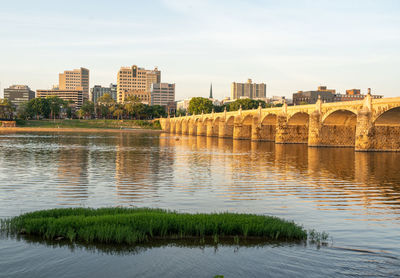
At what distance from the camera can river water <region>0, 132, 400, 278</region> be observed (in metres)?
8.41

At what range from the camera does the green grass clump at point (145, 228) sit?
9836mm

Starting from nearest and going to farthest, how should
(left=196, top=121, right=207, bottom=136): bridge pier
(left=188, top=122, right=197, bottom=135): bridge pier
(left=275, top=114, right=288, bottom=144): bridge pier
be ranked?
(left=275, top=114, right=288, bottom=144): bridge pier → (left=196, top=121, right=207, bottom=136): bridge pier → (left=188, top=122, right=197, bottom=135): bridge pier

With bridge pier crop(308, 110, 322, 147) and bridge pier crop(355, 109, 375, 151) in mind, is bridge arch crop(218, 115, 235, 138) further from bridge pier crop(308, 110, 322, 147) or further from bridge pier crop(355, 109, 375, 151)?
bridge pier crop(355, 109, 375, 151)

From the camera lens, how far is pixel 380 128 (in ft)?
163

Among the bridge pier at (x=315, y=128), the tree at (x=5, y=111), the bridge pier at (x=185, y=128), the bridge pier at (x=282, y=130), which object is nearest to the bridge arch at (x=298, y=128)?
the bridge pier at (x=282, y=130)

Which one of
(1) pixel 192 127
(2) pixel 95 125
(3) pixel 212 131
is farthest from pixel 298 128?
(2) pixel 95 125

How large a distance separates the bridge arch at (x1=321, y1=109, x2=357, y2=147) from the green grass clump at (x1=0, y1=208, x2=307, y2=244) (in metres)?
51.6

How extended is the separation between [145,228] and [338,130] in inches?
2205

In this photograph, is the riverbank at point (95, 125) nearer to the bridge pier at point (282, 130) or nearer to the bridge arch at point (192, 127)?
the bridge arch at point (192, 127)

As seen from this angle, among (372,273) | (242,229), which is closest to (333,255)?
(372,273)

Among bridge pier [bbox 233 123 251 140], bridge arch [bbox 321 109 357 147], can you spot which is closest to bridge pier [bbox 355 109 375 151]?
bridge arch [bbox 321 109 357 147]

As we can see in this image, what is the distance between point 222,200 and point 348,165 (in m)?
20.4

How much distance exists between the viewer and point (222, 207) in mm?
15016

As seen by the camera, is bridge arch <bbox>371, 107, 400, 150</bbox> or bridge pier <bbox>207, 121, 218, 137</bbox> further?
bridge pier <bbox>207, 121, 218, 137</bbox>
